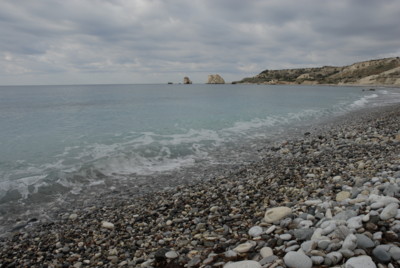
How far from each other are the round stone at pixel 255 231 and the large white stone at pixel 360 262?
1815 mm

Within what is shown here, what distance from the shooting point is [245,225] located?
5.57 metres

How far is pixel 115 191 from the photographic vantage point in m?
9.62

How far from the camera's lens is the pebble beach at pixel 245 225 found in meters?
3.81

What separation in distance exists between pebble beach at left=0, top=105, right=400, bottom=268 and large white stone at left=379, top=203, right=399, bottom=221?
16 mm

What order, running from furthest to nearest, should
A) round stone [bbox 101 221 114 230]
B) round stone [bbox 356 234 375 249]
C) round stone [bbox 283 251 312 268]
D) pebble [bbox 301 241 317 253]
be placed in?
round stone [bbox 101 221 114 230] → pebble [bbox 301 241 317 253] → round stone [bbox 356 234 375 249] → round stone [bbox 283 251 312 268]

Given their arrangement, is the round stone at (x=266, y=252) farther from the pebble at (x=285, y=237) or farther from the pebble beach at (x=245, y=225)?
the pebble at (x=285, y=237)

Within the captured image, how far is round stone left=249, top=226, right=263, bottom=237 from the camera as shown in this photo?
4.92 m

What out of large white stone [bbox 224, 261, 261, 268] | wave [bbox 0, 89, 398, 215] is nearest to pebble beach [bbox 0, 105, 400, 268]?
large white stone [bbox 224, 261, 261, 268]

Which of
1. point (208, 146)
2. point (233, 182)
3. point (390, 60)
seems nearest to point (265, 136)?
point (208, 146)

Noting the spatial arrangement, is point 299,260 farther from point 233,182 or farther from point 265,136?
point 265,136

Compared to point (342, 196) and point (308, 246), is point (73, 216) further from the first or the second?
point (342, 196)

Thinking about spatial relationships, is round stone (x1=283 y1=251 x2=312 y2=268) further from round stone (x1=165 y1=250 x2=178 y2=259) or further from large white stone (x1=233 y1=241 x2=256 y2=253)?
round stone (x1=165 y1=250 x2=178 y2=259)

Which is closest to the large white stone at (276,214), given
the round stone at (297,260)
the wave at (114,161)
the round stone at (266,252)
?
the round stone at (266,252)

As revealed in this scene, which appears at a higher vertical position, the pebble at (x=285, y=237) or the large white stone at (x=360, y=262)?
the large white stone at (x=360, y=262)
